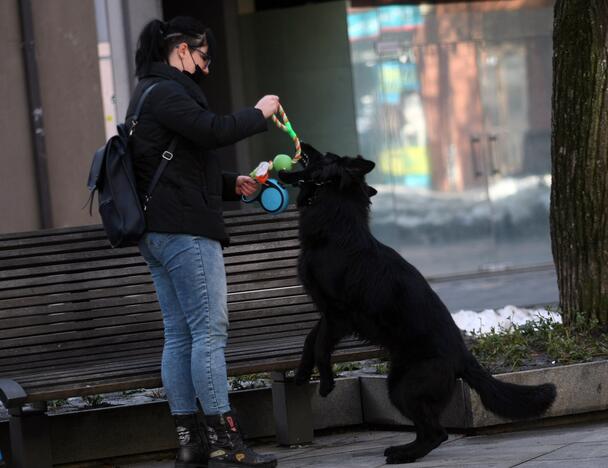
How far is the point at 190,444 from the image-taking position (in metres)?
4.85

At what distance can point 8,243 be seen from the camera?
18.1 ft

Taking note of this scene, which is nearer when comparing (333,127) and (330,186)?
(330,186)

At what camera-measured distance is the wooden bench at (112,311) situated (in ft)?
16.6

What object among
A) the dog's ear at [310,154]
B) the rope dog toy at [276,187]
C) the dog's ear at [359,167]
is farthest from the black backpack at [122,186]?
the dog's ear at [359,167]

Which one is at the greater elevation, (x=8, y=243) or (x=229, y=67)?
(x=229, y=67)

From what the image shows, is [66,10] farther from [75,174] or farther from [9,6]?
[75,174]

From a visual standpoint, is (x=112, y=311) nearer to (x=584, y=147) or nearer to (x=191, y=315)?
(x=191, y=315)

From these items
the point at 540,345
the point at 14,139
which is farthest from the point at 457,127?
the point at 540,345

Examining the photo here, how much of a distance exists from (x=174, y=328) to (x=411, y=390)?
38.9 inches

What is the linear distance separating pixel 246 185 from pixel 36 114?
4.62 meters

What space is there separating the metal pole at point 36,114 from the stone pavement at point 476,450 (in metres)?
4.25

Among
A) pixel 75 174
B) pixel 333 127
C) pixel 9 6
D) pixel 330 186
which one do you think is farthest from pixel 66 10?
pixel 330 186

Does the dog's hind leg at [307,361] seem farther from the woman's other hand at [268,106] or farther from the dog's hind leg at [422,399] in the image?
the woman's other hand at [268,106]

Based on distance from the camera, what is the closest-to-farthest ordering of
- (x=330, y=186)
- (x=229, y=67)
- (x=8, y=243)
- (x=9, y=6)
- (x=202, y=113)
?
1. (x=202, y=113)
2. (x=330, y=186)
3. (x=8, y=243)
4. (x=9, y=6)
5. (x=229, y=67)
